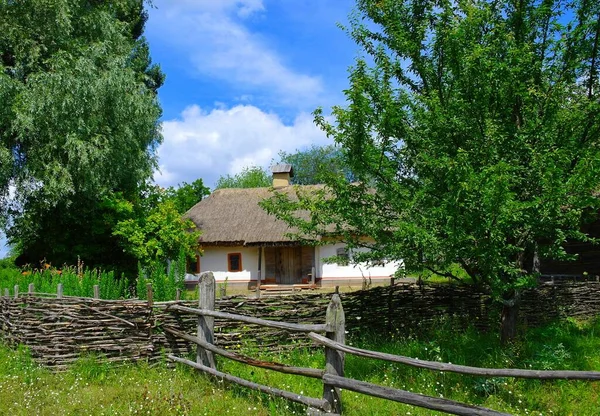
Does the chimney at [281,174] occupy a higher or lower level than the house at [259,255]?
higher

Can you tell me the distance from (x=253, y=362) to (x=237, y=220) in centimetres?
1903

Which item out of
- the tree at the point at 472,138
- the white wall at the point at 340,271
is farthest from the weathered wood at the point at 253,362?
the white wall at the point at 340,271

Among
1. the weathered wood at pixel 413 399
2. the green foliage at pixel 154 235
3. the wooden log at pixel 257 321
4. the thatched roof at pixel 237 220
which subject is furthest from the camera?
the thatched roof at pixel 237 220

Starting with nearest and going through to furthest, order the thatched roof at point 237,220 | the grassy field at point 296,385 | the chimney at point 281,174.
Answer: the grassy field at point 296,385, the thatched roof at point 237,220, the chimney at point 281,174

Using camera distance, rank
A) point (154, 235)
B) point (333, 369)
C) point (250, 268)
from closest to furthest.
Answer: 1. point (333, 369)
2. point (154, 235)
3. point (250, 268)

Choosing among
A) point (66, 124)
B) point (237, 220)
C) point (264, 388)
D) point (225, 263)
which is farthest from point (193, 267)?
point (264, 388)

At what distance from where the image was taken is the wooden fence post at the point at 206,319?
620 centimetres

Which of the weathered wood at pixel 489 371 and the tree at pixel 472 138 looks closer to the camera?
the weathered wood at pixel 489 371

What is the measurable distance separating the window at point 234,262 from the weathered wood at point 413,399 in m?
19.5

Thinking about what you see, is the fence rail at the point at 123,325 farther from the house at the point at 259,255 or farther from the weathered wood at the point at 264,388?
the house at the point at 259,255

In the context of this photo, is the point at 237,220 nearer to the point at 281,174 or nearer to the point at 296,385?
the point at 281,174

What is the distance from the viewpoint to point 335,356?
467 centimetres

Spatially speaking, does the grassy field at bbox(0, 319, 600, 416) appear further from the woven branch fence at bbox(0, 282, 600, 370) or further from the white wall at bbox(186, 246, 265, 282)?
the white wall at bbox(186, 246, 265, 282)

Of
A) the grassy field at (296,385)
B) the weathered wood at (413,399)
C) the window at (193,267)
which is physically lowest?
the grassy field at (296,385)
